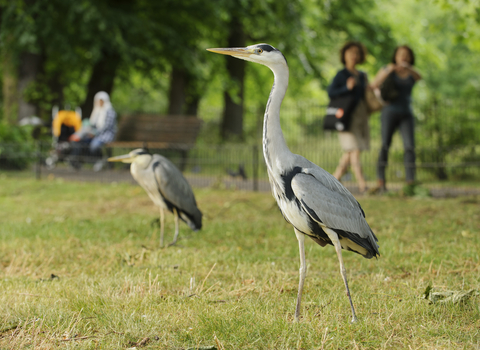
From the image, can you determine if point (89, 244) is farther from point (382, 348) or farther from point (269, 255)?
point (382, 348)

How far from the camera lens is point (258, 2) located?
14.0 meters

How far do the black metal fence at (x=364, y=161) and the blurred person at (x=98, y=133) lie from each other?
261 millimetres

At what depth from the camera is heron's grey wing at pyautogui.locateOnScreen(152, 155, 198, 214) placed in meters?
5.52

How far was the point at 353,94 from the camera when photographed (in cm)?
839

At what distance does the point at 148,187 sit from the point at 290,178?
2.84m

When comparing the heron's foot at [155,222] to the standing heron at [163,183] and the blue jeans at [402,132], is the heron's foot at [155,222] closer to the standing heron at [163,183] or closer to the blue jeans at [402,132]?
the standing heron at [163,183]

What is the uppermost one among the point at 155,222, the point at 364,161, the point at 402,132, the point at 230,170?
the point at 402,132

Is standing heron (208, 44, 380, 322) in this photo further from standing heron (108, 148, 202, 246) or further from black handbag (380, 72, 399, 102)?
black handbag (380, 72, 399, 102)

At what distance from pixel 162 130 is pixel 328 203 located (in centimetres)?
1153

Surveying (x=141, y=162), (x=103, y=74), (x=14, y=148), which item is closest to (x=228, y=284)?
(x=141, y=162)

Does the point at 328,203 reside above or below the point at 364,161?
above

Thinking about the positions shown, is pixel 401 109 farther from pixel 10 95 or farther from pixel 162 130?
pixel 10 95

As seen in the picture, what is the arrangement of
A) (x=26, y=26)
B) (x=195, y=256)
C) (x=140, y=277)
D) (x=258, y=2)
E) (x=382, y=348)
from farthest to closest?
(x=258, y=2) → (x=26, y=26) → (x=195, y=256) → (x=140, y=277) → (x=382, y=348)

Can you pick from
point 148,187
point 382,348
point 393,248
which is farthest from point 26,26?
point 382,348
